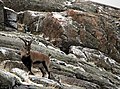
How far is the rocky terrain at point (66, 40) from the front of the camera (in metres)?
23.2

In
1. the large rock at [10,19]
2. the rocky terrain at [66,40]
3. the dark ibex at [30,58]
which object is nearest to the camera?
the dark ibex at [30,58]

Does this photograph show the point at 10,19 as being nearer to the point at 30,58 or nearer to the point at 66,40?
the point at 66,40

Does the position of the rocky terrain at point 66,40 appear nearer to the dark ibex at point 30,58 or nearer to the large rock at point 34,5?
the large rock at point 34,5

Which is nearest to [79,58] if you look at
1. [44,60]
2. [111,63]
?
[111,63]

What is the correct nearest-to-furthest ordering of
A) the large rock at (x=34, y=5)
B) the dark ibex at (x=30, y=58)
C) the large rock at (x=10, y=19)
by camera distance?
the dark ibex at (x=30, y=58) < the large rock at (x=10, y=19) < the large rock at (x=34, y=5)

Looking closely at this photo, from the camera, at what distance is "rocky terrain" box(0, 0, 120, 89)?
23.2 metres

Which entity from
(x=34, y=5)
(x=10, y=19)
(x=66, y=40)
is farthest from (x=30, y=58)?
(x=34, y=5)

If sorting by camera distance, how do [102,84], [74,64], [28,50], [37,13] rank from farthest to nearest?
[37,13] → [74,64] → [102,84] → [28,50]

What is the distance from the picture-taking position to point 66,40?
33.1 m

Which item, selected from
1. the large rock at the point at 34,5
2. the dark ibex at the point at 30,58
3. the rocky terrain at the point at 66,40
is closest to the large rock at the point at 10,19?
the rocky terrain at the point at 66,40

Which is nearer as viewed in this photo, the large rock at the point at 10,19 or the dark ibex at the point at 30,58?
the dark ibex at the point at 30,58

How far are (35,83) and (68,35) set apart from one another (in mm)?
14274

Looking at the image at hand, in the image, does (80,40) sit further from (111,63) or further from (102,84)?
(102,84)

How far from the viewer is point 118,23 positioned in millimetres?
37062
